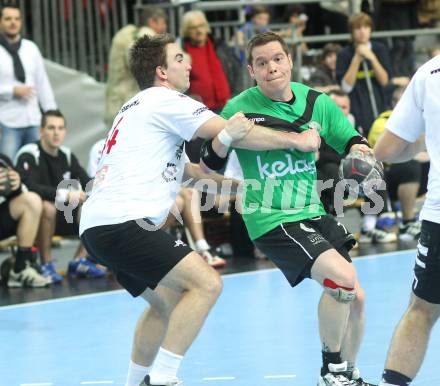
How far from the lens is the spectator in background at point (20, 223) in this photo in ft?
33.5

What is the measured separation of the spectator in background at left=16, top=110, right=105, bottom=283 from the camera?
34.5 feet

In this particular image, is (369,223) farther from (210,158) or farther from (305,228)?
(210,158)

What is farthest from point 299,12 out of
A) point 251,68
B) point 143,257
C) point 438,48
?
point 143,257

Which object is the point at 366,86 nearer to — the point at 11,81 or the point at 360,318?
the point at 11,81

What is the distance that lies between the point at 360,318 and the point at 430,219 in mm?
1288

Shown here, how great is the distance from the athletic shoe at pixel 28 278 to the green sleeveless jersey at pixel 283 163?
421 centimetres

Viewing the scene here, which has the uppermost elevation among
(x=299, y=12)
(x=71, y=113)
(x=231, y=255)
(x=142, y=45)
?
(x=142, y=45)

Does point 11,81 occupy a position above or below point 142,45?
below

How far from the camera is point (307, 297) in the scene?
9219mm

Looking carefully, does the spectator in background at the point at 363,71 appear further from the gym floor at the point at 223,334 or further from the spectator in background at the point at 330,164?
the gym floor at the point at 223,334

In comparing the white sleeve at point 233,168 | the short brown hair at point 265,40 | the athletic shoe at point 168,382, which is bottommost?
the athletic shoe at point 168,382

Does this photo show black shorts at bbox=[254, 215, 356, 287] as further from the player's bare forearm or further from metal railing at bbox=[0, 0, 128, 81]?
metal railing at bbox=[0, 0, 128, 81]

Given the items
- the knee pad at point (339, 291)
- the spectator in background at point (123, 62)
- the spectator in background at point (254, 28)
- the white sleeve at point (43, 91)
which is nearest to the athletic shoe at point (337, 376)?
the knee pad at point (339, 291)

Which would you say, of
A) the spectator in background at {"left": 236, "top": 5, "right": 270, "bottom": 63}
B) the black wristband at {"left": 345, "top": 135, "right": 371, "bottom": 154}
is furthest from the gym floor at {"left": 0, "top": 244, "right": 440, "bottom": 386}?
the spectator in background at {"left": 236, "top": 5, "right": 270, "bottom": 63}
